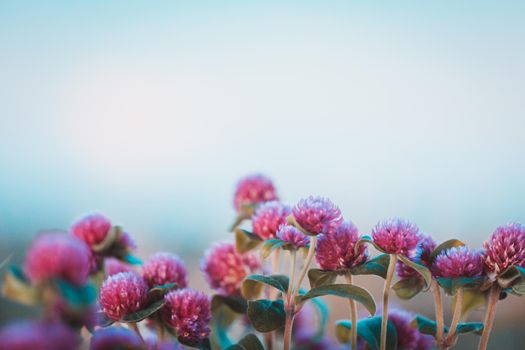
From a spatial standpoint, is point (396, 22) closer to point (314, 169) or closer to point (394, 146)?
point (394, 146)

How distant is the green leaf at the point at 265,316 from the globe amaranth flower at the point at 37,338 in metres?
0.28

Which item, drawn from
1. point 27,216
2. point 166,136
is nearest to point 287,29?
point 166,136

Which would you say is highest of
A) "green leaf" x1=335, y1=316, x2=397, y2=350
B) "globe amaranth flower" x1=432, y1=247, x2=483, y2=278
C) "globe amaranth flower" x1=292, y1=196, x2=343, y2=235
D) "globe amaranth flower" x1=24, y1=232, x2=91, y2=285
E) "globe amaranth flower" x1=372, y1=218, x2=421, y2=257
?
"globe amaranth flower" x1=24, y1=232, x2=91, y2=285

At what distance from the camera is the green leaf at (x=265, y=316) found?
500 millimetres

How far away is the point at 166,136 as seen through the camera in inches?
120

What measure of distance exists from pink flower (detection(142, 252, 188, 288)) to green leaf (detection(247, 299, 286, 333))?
0.09m

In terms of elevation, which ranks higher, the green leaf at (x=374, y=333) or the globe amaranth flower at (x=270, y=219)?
the globe amaranth flower at (x=270, y=219)

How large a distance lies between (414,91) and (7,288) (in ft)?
10.4

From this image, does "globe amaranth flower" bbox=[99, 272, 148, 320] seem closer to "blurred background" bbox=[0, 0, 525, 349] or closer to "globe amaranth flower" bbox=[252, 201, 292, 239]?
"globe amaranth flower" bbox=[252, 201, 292, 239]

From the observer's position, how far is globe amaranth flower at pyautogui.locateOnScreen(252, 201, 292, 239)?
0.56 meters

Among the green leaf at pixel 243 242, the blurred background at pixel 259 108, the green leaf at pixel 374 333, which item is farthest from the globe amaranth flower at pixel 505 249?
the blurred background at pixel 259 108

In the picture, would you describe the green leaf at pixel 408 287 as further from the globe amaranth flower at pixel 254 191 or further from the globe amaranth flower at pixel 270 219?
the globe amaranth flower at pixel 254 191

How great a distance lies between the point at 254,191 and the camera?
2.36ft

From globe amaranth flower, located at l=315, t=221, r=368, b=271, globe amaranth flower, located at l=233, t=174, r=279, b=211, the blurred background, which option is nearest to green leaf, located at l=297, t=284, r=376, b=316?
globe amaranth flower, located at l=315, t=221, r=368, b=271
